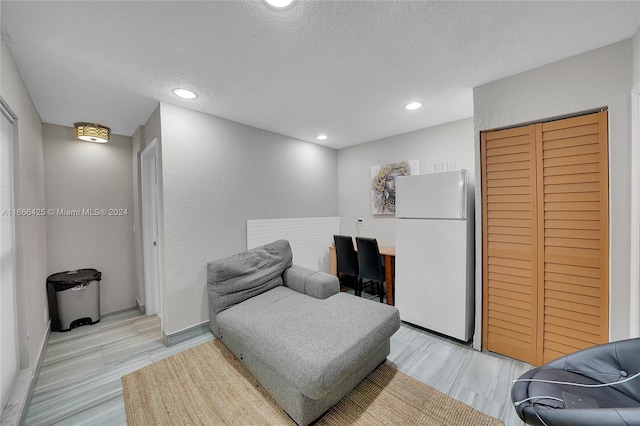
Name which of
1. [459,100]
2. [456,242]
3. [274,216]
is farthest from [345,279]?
[459,100]

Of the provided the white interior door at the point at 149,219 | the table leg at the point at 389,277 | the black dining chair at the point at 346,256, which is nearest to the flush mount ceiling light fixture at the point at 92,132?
the white interior door at the point at 149,219

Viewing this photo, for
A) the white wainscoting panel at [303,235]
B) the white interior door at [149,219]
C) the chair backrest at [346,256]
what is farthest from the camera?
the chair backrest at [346,256]

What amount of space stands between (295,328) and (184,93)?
222 centimetres

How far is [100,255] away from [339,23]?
3757 millimetres

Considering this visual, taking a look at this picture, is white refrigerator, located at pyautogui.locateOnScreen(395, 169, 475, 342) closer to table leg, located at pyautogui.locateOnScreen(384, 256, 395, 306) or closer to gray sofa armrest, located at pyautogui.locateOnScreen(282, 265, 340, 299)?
table leg, located at pyautogui.locateOnScreen(384, 256, 395, 306)

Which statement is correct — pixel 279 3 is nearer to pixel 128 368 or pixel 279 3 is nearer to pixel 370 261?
pixel 370 261

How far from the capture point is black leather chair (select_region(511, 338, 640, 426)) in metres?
1.07

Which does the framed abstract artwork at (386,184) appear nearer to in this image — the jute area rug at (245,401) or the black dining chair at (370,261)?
the black dining chair at (370,261)

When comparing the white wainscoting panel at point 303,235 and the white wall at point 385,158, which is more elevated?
the white wall at point 385,158

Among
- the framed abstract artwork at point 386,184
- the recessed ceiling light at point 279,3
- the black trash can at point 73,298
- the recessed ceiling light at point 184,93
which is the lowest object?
the black trash can at point 73,298

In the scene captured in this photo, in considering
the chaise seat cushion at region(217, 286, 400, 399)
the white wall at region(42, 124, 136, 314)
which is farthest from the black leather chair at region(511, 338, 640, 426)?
the white wall at region(42, 124, 136, 314)

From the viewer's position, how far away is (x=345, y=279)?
13.1 ft

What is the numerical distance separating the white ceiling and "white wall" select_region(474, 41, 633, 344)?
9cm

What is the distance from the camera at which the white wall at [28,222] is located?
5.46 ft
